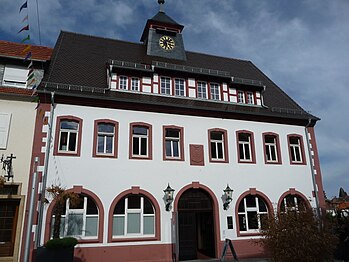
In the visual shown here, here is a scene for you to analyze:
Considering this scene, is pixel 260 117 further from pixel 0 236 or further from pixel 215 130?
pixel 0 236

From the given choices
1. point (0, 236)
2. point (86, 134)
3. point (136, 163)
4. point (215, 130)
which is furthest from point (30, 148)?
point (215, 130)

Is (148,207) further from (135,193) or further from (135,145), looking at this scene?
(135,145)

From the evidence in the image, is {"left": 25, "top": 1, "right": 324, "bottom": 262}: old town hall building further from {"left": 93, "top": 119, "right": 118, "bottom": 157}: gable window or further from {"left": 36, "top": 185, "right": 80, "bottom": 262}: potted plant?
{"left": 36, "top": 185, "right": 80, "bottom": 262}: potted plant

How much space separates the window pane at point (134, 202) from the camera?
1362cm

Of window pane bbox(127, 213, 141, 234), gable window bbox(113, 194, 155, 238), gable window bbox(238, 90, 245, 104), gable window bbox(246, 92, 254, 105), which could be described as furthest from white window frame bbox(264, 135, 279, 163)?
window pane bbox(127, 213, 141, 234)

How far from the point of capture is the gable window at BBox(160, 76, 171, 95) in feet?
54.6

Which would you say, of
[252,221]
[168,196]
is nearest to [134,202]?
[168,196]

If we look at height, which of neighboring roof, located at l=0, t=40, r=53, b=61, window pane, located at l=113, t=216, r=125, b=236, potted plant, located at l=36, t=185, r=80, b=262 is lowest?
potted plant, located at l=36, t=185, r=80, b=262

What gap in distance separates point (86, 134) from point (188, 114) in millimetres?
5078

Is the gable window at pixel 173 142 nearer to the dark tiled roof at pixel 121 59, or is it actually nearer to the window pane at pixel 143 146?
the window pane at pixel 143 146

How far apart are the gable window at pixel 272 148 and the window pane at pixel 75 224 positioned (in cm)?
971

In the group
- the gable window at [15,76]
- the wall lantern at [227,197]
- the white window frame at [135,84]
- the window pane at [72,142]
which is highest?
the white window frame at [135,84]

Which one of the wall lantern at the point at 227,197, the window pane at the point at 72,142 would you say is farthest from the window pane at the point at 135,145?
the wall lantern at the point at 227,197

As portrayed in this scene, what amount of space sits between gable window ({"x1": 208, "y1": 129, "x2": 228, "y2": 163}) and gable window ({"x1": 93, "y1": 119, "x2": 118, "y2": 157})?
4736 millimetres
